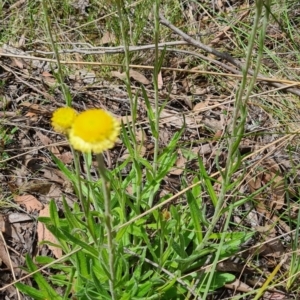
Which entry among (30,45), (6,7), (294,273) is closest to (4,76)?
(30,45)

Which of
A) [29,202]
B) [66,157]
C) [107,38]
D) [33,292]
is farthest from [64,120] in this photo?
[107,38]

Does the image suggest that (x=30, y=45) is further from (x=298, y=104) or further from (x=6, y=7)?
(x=298, y=104)

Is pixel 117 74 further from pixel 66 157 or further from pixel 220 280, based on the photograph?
pixel 220 280

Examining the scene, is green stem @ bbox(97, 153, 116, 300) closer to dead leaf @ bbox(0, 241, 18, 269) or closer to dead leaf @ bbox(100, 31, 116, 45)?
dead leaf @ bbox(0, 241, 18, 269)

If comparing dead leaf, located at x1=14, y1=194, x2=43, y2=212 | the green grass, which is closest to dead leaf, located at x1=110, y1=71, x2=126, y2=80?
the green grass

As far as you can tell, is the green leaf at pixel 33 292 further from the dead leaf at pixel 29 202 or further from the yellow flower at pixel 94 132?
the yellow flower at pixel 94 132
